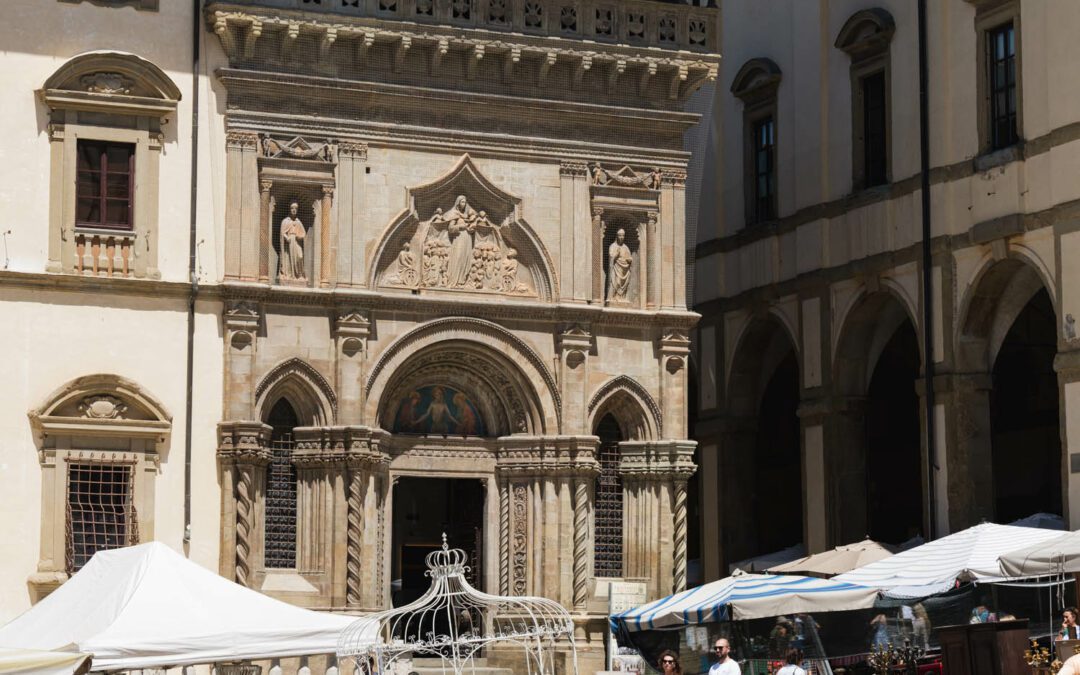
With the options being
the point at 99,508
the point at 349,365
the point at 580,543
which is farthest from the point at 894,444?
the point at 99,508

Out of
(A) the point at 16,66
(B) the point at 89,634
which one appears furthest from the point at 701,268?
(B) the point at 89,634

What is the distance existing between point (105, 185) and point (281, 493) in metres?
5.13

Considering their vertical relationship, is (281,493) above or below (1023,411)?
below

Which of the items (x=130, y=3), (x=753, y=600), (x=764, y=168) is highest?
(x=130, y=3)

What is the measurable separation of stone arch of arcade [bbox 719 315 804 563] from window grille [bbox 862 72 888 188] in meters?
3.59

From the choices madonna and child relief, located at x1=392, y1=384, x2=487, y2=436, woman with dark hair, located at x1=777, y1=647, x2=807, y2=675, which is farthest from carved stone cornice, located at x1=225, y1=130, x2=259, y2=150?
woman with dark hair, located at x1=777, y1=647, x2=807, y2=675

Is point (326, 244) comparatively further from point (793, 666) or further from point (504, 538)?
point (793, 666)

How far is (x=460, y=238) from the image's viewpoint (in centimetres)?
3394

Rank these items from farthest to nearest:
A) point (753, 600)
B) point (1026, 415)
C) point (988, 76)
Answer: point (1026, 415), point (988, 76), point (753, 600)

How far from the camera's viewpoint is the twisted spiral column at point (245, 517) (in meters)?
31.8

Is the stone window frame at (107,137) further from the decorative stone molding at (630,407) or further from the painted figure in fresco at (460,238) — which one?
the decorative stone molding at (630,407)

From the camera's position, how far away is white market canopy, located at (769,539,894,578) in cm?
3266

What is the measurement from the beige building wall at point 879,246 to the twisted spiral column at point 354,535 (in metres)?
9.45

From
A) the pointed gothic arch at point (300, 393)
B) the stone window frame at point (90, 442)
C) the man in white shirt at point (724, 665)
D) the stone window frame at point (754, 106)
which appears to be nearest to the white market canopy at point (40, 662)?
the man in white shirt at point (724, 665)
